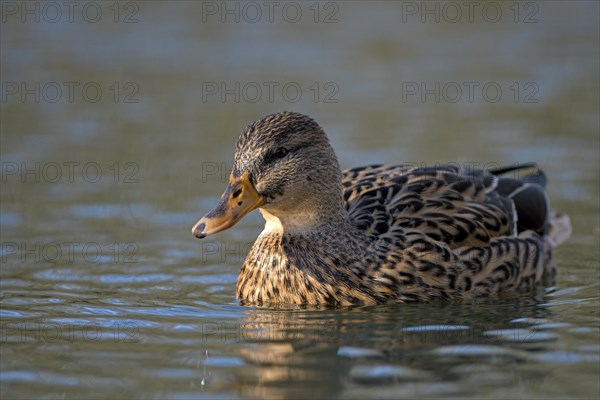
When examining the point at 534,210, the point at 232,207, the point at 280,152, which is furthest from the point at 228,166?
the point at 232,207

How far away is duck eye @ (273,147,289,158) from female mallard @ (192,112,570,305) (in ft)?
0.04

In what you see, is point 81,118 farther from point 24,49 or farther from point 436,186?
point 436,186

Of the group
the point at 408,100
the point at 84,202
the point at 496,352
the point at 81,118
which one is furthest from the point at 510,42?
the point at 496,352

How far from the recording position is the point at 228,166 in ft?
45.4

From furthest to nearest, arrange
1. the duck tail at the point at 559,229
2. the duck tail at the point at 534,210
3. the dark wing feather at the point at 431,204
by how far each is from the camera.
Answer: the duck tail at the point at 559,229 → the duck tail at the point at 534,210 → the dark wing feather at the point at 431,204

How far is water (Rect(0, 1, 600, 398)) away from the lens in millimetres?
7656

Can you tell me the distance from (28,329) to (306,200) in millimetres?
2376

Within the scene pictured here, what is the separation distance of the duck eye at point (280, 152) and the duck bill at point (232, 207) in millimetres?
307

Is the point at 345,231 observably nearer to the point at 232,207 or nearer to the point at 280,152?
the point at 280,152

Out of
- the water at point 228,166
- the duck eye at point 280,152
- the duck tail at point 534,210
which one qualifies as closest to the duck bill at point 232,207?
the duck eye at point 280,152

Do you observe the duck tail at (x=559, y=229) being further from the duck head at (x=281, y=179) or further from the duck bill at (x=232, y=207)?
the duck bill at (x=232, y=207)

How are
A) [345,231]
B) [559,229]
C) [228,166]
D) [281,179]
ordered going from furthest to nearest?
[228,166], [559,229], [345,231], [281,179]

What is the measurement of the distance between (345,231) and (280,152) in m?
0.90

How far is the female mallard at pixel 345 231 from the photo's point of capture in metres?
8.99
